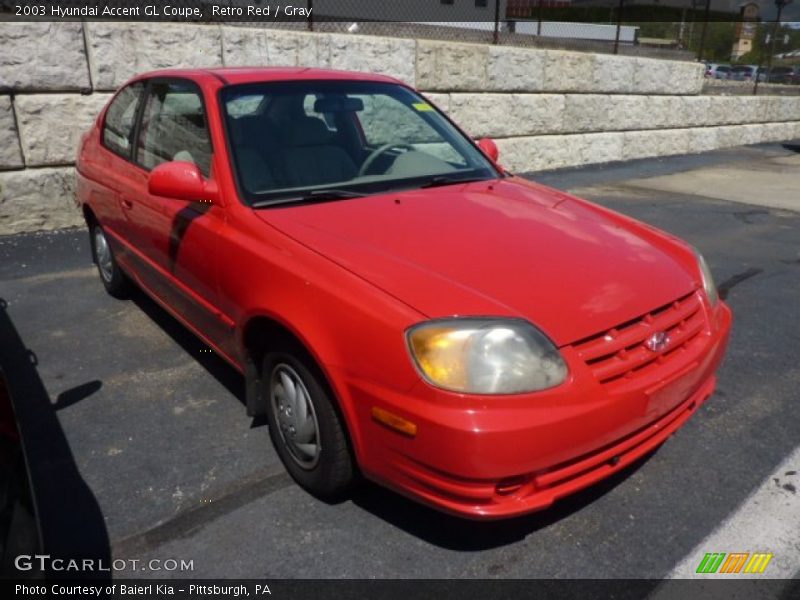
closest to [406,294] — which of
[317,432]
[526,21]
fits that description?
[317,432]

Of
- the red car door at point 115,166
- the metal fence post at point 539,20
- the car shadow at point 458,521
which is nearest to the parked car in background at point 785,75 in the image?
the metal fence post at point 539,20

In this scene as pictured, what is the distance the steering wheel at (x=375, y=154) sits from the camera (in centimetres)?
325

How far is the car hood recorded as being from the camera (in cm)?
222

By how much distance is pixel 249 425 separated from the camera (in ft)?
10.5

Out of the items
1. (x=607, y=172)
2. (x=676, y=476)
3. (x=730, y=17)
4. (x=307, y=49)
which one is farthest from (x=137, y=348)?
(x=730, y=17)

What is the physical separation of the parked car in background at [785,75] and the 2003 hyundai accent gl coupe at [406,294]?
23.0 m

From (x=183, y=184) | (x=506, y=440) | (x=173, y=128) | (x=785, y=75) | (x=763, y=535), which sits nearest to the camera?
(x=506, y=440)

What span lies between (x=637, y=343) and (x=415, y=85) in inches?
279

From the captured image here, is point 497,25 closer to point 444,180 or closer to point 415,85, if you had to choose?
point 415,85

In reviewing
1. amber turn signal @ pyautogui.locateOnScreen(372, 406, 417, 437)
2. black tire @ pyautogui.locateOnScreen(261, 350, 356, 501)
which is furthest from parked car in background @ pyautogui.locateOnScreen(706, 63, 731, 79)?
amber turn signal @ pyautogui.locateOnScreen(372, 406, 417, 437)

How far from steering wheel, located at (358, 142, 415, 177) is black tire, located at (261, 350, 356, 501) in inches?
42.8

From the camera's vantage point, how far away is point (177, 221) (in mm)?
3230

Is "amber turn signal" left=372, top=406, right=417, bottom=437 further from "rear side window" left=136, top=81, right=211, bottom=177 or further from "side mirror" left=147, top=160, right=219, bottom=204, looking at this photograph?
"rear side window" left=136, top=81, right=211, bottom=177

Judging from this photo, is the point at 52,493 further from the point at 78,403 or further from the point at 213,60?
the point at 213,60
